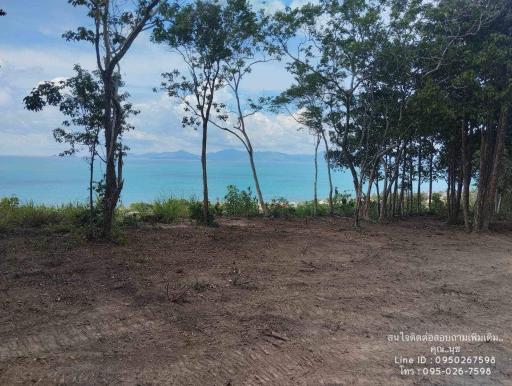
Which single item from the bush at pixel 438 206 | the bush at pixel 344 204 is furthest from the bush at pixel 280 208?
the bush at pixel 438 206

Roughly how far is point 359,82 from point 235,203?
533 centimetres

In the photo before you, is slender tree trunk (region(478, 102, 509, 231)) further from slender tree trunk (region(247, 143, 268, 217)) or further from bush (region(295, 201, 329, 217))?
slender tree trunk (region(247, 143, 268, 217))

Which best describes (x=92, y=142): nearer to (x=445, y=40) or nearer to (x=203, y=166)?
(x=203, y=166)

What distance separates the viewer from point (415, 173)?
15.9 m

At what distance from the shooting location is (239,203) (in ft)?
46.0

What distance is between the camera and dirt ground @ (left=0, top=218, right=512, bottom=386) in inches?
132

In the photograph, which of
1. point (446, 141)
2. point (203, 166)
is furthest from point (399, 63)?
point (203, 166)

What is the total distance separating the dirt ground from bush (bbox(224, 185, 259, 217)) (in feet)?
18.7

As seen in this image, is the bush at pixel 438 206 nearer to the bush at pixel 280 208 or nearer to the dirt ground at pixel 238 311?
the bush at pixel 280 208

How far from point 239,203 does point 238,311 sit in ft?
31.3

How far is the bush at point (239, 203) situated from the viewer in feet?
45.5

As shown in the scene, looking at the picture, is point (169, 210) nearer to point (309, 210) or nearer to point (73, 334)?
point (309, 210)

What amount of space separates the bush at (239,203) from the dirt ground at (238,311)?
18.7 ft

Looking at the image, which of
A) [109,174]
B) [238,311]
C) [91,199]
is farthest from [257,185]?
[238,311]
